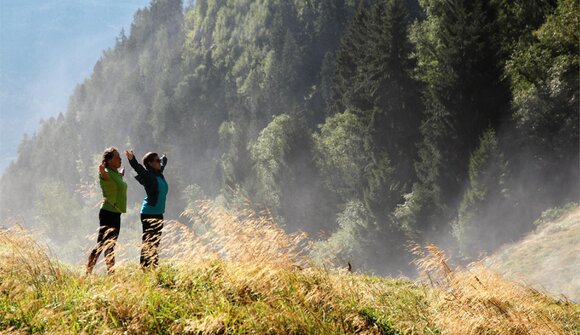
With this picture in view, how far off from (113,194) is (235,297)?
3.38 meters

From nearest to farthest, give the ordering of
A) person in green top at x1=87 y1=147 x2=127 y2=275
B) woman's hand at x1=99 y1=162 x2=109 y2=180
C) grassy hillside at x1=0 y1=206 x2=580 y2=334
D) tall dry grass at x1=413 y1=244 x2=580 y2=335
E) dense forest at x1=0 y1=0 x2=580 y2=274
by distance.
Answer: grassy hillside at x1=0 y1=206 x2=580 y2=334
tall dry grass at x1=413 y1=244 x2=580 y2=335
woman's hand at x1=99 y1=162 x2=109 y2=180
person in green top at x1=87 y1=147 x2=127 y2=275
dense forest at x1=0 y1=0 x2=580 y2=274

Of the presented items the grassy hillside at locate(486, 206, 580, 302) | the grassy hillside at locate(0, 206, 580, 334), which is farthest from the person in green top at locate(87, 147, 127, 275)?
the grassy hillside at locate(486, 206, 580, 302)

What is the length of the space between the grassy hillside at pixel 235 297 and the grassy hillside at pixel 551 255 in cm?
1578

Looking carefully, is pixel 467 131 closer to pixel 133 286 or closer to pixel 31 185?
pixel 133 286

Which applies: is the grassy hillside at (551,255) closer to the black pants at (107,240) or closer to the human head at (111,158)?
the black pants at (107,240)

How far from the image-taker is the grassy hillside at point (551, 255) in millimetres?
24469

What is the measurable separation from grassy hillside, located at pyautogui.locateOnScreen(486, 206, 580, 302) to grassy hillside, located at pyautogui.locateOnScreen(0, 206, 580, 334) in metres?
15.8

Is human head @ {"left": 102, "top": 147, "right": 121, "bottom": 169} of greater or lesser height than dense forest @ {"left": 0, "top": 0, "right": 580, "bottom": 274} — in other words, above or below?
below

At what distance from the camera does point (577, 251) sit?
86.1ft

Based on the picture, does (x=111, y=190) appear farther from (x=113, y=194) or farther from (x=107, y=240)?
(x=107, y=240)

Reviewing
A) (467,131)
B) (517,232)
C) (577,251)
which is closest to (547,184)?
(517,232)

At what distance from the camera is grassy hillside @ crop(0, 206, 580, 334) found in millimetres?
5504

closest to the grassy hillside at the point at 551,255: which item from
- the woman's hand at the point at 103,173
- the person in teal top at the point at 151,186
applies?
the person in teal top at the point at 151,186

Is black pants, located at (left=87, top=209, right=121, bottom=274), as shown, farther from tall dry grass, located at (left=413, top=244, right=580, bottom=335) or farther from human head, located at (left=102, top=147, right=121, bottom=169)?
tall dry grass, located at (left=413, top=244, right=580, bottom=335)
